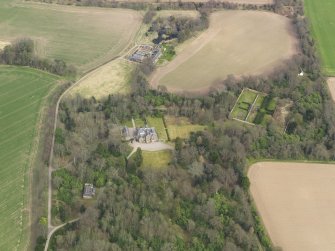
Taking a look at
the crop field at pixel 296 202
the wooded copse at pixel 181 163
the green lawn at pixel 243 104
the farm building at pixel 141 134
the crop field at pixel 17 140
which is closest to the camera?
the wooded copse at pixel 181 163

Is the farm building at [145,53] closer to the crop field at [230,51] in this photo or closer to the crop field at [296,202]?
the crop field at [230,51]

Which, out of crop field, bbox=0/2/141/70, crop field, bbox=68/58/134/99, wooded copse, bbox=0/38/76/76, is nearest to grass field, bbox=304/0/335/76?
crop field, bbox=68/58/134/99

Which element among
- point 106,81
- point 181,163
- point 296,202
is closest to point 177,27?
point 106,81

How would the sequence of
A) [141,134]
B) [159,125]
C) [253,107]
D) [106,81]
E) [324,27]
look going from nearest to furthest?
1. [141,134]
2. [159,125]
3. [253,107]
4. [106,81]
5. [324,27]

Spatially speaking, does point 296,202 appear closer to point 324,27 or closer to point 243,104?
point 243,104

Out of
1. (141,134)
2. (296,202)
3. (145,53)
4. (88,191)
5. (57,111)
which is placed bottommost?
(296,202)

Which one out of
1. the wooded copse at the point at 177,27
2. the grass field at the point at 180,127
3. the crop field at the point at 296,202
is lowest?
the crop field at the point at 296,202

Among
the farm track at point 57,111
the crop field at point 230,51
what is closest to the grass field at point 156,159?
the farm track at point 57,111
